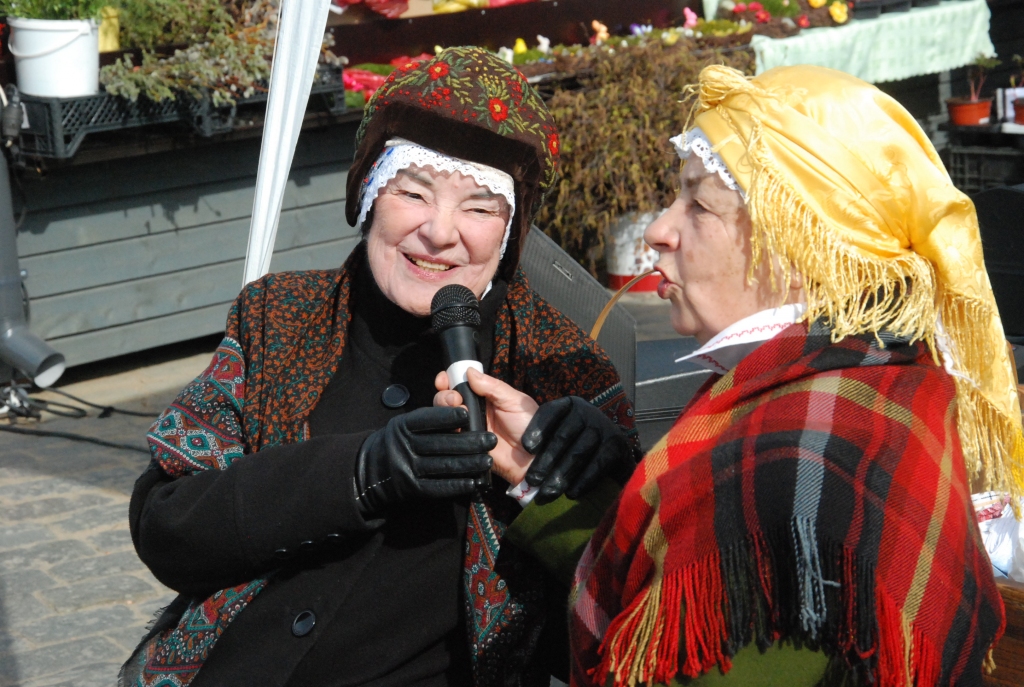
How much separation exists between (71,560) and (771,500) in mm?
3562

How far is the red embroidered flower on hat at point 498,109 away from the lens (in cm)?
209

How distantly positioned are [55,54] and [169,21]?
69 cm

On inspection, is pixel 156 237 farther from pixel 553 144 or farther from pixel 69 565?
pixel 553 144

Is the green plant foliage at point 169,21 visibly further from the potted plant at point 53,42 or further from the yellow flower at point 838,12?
the yellow flower at point 838,12

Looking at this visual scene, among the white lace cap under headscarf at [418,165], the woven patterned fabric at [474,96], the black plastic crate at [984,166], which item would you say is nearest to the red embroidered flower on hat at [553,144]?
the woven patterned fabric at [474,96]

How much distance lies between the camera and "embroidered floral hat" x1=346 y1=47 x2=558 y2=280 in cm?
207

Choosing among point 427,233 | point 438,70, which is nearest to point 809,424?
point 427,233

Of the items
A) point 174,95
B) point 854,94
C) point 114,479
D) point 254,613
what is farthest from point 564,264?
point 174,95

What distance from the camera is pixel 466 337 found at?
190cm

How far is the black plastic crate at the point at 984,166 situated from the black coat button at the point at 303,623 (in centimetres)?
806

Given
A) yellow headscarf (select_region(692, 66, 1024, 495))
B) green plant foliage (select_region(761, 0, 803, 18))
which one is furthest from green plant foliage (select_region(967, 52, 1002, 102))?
yellow headscarf (select_region(692, 66, 1024, 495))

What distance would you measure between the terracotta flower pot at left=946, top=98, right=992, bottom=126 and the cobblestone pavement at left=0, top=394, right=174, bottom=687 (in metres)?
7.13

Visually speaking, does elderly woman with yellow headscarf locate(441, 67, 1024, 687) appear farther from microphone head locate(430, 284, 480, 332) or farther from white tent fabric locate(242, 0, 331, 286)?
white tent fabric locate(242, 0, 331, 286)

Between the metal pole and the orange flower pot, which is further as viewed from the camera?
the orange flower pot
